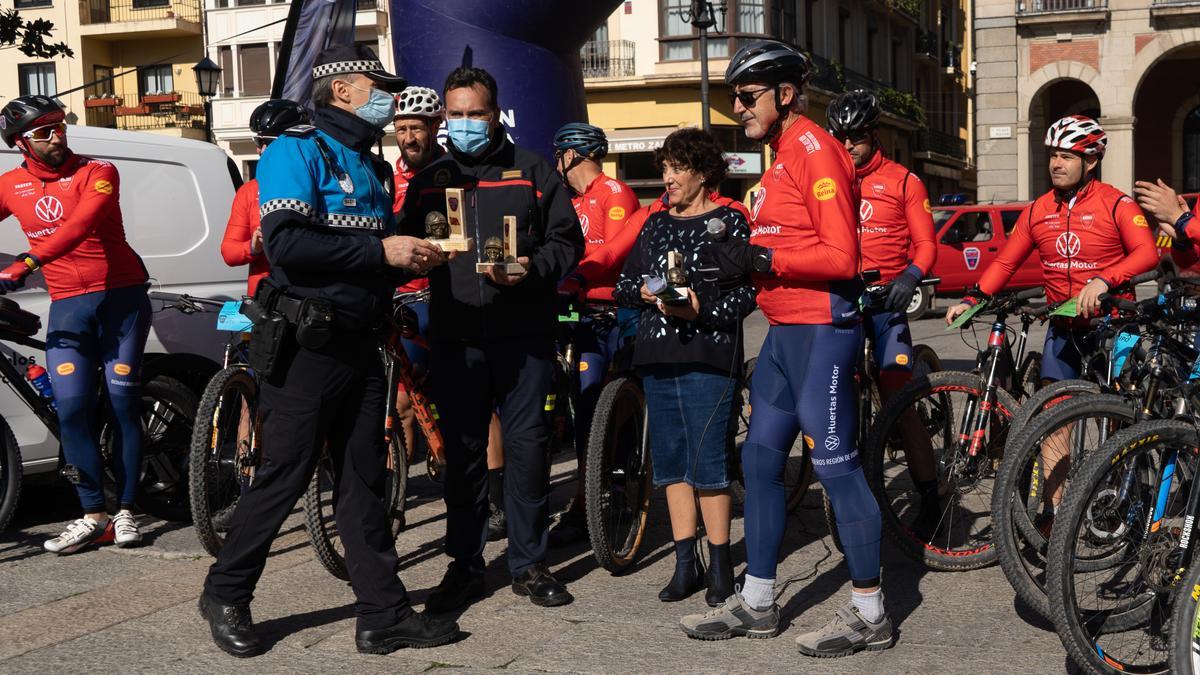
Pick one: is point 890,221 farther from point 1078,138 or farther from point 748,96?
point 748,96

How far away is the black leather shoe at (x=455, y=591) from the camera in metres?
5.25

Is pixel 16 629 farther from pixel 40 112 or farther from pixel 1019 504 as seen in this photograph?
pixel 1019 504

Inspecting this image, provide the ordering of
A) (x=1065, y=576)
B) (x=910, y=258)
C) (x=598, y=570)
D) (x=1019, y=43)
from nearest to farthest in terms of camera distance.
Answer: (x=1065, y=576), (x=598, y=570), (x=910, y=258), (x=1019, y=43)

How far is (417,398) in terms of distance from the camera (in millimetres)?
6199

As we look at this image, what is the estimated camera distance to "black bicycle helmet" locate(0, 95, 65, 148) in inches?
253

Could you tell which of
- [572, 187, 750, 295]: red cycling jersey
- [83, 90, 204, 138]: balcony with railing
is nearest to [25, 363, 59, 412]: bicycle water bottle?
[572, 187, 750, 295]: red cycling jersey

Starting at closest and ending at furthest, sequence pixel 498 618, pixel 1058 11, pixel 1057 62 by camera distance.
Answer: pixel 498 618, pixel 1058 11, pixel 1057 62

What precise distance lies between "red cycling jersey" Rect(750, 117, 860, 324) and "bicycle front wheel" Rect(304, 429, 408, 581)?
1.73 metres

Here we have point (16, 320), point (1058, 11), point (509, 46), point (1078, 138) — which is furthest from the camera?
point (1058, 11)

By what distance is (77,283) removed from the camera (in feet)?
21.4

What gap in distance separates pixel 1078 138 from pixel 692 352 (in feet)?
6.97

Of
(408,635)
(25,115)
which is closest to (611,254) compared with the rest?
(408,635)

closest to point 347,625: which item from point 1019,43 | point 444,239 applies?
point 444,239

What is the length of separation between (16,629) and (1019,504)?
367 cm
